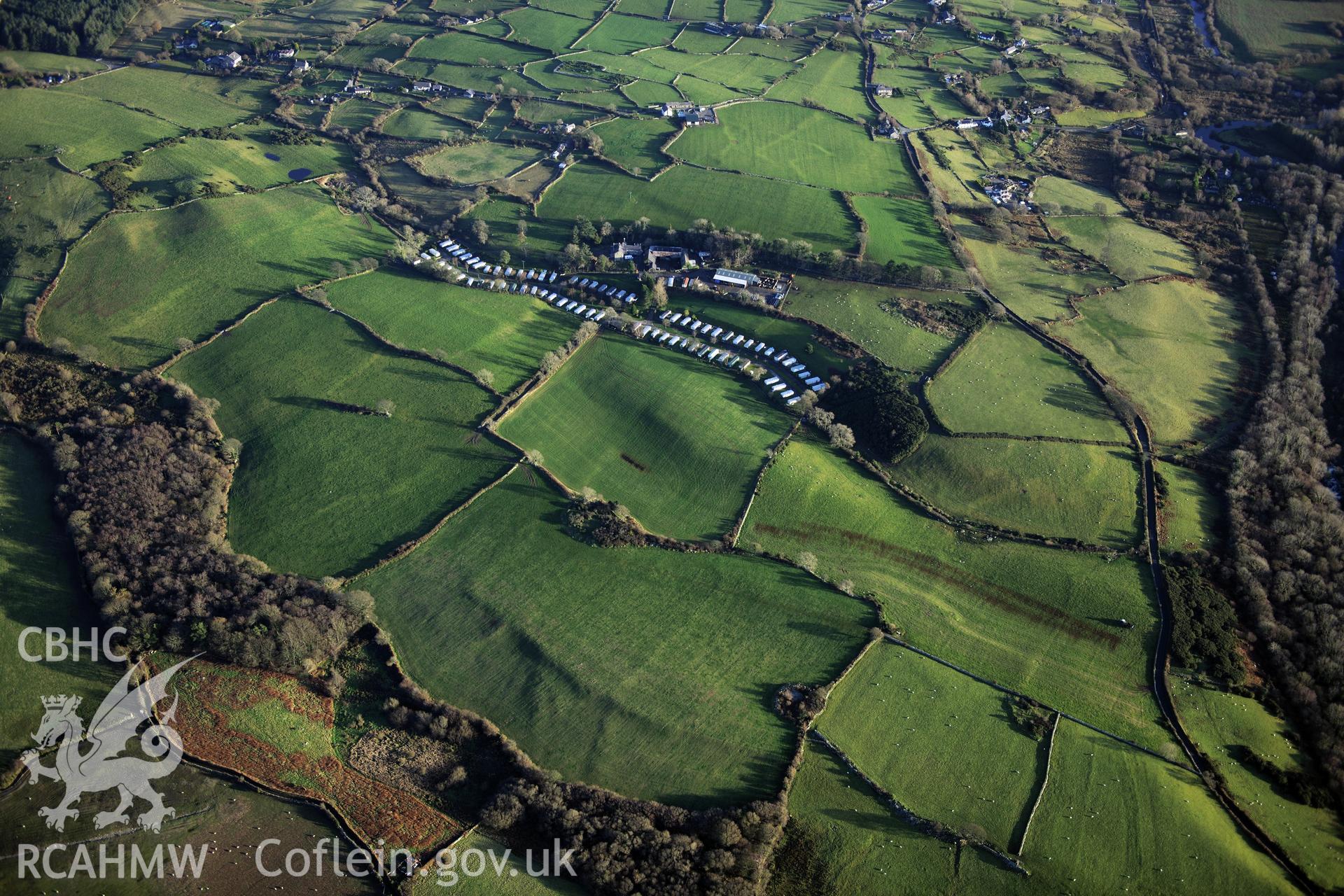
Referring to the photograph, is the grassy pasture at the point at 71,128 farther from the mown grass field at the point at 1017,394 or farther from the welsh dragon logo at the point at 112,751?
the mown grass field at the point at 1017,394

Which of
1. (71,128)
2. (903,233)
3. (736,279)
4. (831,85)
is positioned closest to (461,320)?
(736,279)

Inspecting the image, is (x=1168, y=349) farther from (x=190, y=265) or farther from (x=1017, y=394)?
(x=190, y=265)

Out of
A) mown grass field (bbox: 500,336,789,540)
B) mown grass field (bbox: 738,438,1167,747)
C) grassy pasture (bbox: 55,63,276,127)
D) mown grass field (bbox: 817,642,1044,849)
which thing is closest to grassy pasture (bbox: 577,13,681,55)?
grassy pasture (bbox: 55,63,276,127)

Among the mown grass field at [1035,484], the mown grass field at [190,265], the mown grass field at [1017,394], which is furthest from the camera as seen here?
the mown grass field at [190,265]

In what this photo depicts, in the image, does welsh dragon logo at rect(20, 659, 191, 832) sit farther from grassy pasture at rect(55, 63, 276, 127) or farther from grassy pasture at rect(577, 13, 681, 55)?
grassy pasture at rect(577, 13, 681, 55)

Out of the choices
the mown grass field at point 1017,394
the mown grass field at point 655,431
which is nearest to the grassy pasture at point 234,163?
the mown grass field at point 655,431
